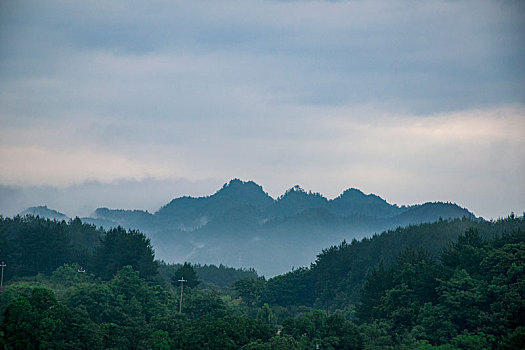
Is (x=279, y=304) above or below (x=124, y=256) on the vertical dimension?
below

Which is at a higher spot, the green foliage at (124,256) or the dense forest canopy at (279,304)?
the green foliage at (124,256)

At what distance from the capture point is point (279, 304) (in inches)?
3009

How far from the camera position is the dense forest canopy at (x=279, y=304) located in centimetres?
4172

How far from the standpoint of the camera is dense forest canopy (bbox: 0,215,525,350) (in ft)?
137

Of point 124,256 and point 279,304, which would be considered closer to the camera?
point 124,256

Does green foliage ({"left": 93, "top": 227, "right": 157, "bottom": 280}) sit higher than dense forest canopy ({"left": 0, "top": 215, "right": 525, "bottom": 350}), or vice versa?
green foliage ({"left": 93, "top": 227, "right": 157, "bottom": 280})

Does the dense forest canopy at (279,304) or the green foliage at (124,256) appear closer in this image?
the dense forest canopy at (279,304)

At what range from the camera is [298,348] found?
39344 millimetres

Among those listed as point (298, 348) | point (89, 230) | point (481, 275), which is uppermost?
point (89, 230)

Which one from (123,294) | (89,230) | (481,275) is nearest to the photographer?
(481,275)

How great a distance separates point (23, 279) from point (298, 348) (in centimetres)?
4530

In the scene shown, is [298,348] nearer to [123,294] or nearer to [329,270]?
[123,294]

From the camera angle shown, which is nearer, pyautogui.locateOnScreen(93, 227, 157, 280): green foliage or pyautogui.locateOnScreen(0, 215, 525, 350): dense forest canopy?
pyautogui.locateOnScreen(0, 215, 525, 350): dense forest canopy

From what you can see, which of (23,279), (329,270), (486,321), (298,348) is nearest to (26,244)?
(23,279)
